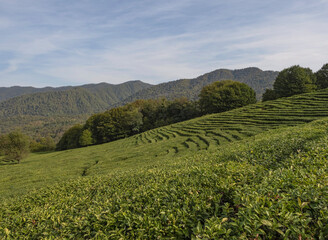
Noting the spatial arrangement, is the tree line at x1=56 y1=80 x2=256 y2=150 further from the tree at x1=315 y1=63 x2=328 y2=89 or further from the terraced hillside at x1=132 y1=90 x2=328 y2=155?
the terraced hillside at x1=132 y1=90 x2=328 y2=155

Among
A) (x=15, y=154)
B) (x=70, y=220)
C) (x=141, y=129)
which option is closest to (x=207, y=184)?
(x=70, y=220)

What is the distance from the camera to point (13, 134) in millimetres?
54625

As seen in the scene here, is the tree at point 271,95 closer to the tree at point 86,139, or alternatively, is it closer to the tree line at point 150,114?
the tree line at point 150,114

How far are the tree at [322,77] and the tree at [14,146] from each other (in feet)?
321

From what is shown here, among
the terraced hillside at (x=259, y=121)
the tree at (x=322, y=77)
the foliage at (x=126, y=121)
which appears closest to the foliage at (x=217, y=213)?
the terraced hillside at (x=259, y=121)

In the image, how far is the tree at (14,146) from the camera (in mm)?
52719

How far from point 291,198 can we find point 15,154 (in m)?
67.1

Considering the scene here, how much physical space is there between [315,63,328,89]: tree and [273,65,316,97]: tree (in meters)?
2.74

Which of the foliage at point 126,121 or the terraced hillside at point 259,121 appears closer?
the terraced hillside at point 259,121

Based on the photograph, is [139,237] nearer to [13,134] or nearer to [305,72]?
[13,134]

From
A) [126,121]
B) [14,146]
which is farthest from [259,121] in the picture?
[126,121]

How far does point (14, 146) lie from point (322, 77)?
335 ft

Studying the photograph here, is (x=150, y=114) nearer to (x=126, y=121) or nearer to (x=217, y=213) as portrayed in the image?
(x=126, y=121)

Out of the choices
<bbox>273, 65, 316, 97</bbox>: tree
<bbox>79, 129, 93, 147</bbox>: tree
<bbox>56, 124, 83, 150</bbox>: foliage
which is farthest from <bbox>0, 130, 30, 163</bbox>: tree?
<bbox>273, 65, 316, 97</bbox>: tree
